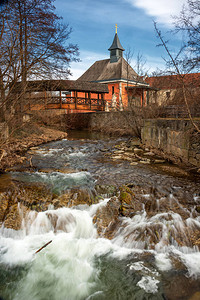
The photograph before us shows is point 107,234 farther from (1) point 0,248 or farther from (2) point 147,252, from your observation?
(1) point 0,248

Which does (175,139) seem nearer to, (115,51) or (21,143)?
(21,143)

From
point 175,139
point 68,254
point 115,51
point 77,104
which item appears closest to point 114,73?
point 115,51

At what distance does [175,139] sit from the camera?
25.3ft

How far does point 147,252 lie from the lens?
3789mm

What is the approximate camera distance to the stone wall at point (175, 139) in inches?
265

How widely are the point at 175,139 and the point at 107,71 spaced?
90.3 feet

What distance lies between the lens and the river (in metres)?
3.14

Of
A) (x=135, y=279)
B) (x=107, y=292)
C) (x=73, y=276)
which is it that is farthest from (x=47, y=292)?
(x=135, y=279)

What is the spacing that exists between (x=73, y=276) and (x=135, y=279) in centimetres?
95

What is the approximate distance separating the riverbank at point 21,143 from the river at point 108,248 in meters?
1.42

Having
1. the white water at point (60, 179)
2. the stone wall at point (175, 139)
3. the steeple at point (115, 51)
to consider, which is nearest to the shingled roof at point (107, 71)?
the steeple at point (115, 51)

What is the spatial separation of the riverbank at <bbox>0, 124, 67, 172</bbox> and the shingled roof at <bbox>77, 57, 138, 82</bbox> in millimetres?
18476

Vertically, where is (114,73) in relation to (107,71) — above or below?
below

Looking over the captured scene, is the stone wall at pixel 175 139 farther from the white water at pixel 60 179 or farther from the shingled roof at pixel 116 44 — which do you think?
the shingled roof at pixel 116 44
